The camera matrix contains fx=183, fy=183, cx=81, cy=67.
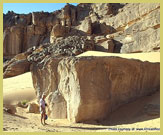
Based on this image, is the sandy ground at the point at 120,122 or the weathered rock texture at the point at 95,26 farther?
the weathered rock texture at the point at 95,26

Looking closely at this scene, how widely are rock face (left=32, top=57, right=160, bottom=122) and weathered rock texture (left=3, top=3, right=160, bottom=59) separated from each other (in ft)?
42.8

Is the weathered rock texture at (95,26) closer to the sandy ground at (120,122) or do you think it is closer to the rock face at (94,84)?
the rock face at (94,84)

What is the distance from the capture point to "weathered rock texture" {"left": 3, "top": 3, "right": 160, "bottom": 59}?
22406 mm

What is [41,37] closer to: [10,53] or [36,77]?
[10,53]

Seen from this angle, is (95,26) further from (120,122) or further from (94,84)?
(120,122)

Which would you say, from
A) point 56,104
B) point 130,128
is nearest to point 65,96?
point 56,104

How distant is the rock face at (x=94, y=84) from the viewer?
6.42m

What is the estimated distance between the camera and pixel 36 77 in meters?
8.85

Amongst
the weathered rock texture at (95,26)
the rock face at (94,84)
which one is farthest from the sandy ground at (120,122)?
the weathered rock texture at (95,26)

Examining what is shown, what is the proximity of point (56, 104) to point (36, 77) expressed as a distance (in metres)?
2.11

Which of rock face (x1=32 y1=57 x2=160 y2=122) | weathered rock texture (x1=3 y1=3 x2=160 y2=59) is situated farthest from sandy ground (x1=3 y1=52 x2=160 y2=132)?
weathered rock texture (x1=3 y1=3 x2=160 y2=59)

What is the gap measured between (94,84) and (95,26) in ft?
96.7

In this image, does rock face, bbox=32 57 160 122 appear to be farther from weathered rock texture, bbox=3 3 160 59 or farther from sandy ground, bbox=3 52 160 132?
weathered rock texture, bbox=3 3 160 59

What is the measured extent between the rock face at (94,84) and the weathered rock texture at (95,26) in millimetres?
13053
